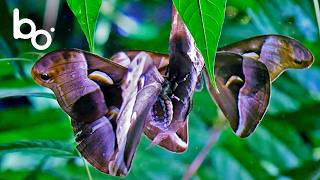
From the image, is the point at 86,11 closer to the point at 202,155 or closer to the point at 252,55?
the point at 252,55

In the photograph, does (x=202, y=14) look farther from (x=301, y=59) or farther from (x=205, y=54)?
(x=301, y=59)

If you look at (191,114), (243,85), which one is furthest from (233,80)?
(191,114)

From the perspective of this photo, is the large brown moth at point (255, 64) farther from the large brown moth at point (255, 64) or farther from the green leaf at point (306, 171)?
the green leaf at point (306, 171)

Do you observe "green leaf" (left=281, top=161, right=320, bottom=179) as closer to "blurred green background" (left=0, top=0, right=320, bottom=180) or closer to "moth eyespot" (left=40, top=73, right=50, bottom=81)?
"blurred green background" (left=0, top=0, right=320, bottom=180)

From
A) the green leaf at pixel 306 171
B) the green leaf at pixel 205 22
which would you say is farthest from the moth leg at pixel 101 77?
the green leaf at pixel 306 171

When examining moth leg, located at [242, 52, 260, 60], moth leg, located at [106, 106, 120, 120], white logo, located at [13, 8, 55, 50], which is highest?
white logo, located at [13, 8, 55, 50]

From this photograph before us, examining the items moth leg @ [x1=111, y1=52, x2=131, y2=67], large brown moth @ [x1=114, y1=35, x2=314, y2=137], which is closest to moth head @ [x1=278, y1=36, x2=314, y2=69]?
large brown moth @ [x1=114, y1=35, x2=314, y2=137]
